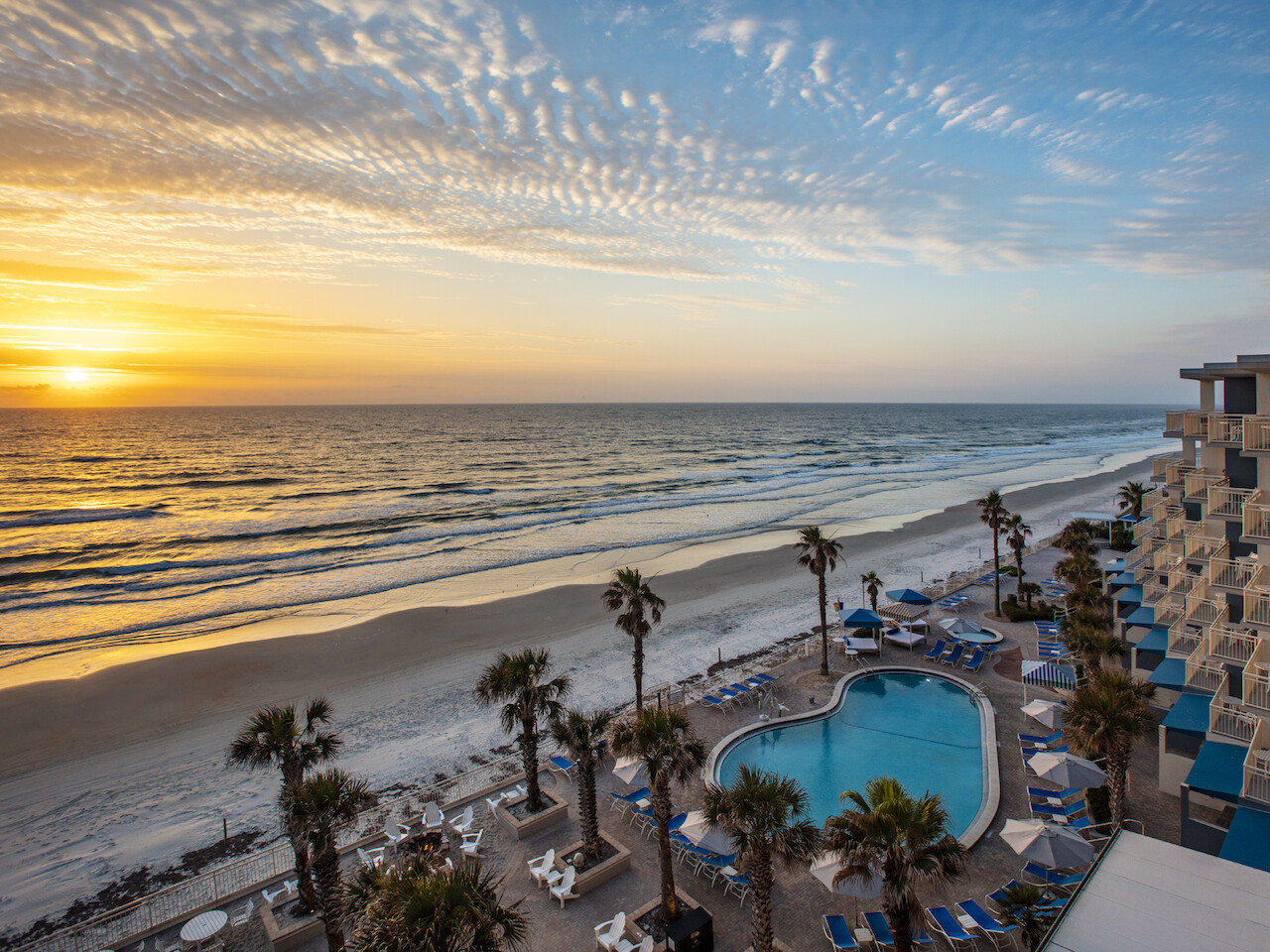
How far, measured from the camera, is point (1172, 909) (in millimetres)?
9922

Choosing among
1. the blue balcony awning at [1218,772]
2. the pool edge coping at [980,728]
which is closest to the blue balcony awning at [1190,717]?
the blue balcony awning at [1218,772]

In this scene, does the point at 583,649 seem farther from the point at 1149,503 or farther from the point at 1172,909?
the point at 1149,503

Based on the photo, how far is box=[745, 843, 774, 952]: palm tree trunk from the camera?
454 inches

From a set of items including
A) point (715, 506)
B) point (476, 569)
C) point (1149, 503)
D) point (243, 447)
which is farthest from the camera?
point (243, 447)

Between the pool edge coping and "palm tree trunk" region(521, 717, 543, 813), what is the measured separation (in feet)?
15.9

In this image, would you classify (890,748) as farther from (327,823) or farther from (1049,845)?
(327,823)

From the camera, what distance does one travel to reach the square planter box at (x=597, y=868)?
1480cm

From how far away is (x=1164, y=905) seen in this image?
32.7 ft

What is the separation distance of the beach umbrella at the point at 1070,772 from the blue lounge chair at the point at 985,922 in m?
4.92

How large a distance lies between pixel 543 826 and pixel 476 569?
2871cm

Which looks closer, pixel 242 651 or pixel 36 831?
pixel 36 831

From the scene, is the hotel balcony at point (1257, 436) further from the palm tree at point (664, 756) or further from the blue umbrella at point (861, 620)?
the blue umbrella at point (861, 620)

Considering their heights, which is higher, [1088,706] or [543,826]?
[1088,706]

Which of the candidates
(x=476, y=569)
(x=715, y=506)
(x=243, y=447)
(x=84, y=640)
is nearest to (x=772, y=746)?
(x=476, y=569)
